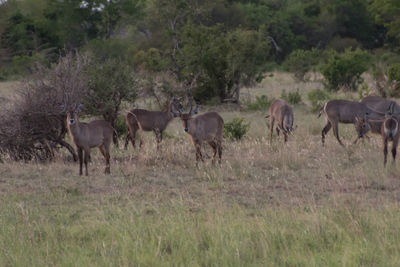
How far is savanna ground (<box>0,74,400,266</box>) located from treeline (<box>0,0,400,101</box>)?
6.99 metres

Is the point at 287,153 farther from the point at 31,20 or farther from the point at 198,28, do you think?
the point at 31,20

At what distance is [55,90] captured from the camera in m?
9.25

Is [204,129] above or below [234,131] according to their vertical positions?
above

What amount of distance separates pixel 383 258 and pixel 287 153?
183 inches

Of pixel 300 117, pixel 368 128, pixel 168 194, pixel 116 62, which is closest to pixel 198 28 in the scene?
pixel 300 117

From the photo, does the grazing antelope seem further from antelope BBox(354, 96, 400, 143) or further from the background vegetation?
the background vegetation

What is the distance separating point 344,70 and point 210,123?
12.2 meters

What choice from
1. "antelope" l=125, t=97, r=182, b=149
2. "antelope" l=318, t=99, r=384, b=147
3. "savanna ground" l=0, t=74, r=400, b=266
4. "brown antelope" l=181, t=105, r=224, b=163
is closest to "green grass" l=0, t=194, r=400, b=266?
"savanna ground" l=0, t=74, r=400, b=266

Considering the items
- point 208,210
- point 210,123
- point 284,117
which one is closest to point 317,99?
point 284,117

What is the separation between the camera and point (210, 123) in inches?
360

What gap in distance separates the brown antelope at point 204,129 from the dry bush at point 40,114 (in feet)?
6.73

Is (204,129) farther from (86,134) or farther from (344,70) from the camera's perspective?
(344,70)

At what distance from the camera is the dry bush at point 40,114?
9.08m

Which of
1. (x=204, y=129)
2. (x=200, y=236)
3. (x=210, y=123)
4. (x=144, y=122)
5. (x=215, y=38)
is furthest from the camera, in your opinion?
(x=215, y=38)
